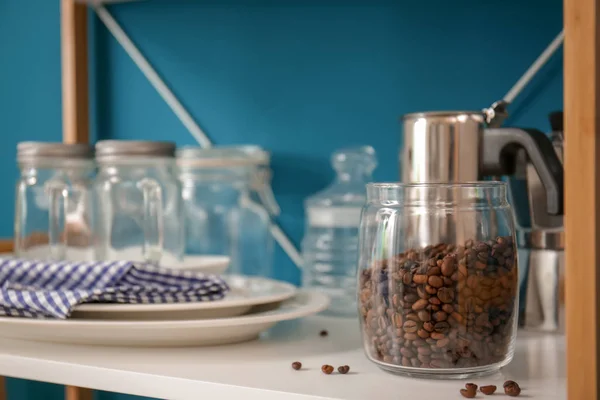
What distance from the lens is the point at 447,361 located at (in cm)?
71

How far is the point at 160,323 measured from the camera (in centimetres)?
84

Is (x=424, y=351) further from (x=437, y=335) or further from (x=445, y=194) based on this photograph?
(x=445, y=194)

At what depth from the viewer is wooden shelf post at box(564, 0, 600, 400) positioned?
1.80 ft

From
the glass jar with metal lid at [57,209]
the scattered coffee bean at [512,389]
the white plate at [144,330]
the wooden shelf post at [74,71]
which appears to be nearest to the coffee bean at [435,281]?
the scattered coffee bean at [512,389]

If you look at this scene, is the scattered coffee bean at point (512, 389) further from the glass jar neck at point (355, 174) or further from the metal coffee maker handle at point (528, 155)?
the glass jar neck at point (355, 174)

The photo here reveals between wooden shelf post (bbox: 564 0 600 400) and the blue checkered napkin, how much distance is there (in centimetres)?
48

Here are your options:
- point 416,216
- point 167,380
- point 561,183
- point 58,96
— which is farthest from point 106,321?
point 58,96

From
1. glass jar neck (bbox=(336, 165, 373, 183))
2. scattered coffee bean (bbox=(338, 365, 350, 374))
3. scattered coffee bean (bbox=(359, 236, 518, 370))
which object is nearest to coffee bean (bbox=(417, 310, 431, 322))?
scattered coffee bean (bbox=(359, 236, 518, 370))

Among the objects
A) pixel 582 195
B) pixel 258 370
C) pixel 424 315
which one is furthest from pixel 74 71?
pixel 582 195

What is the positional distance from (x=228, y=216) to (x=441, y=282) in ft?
2.27

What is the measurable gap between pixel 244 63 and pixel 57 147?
42 cm

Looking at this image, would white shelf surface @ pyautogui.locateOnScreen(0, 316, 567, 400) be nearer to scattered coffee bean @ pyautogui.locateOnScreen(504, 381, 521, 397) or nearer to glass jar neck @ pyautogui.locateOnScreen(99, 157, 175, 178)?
scattered coffee bean @ pyautogui.locateOnScreen(504, 381, 521, 397)

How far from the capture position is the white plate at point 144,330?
841mm

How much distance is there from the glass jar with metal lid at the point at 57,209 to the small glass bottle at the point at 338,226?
0.37 m
